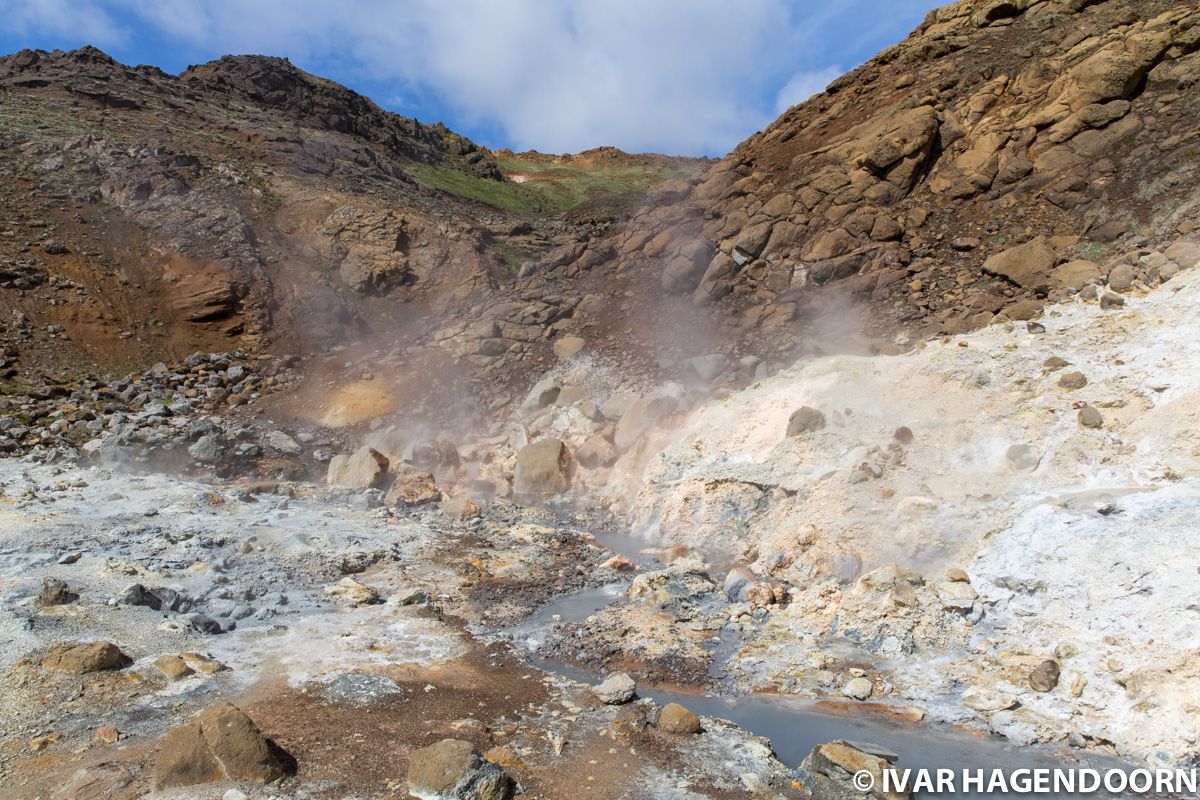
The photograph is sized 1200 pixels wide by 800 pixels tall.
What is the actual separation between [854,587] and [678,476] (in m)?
3.80

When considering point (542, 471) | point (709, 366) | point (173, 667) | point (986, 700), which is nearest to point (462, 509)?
point (542, 471)

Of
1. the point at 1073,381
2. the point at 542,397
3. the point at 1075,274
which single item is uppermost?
the point at 1075,274

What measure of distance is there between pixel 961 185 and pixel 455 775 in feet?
45.1

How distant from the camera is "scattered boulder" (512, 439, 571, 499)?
39.2ft

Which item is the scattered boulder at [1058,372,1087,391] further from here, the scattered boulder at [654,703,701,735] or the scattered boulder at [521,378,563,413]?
the scattered boulder at [521,378,563,413]

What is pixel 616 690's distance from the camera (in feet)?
18.6

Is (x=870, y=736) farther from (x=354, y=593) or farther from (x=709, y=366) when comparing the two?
(x=709, y=366)

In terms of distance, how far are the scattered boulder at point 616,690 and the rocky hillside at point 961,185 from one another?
8142 mm

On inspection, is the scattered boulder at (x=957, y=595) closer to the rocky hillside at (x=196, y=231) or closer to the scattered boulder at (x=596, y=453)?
the scattered boulder at (x=596, y=453)

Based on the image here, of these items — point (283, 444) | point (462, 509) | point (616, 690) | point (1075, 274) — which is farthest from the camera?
point (283, 444)

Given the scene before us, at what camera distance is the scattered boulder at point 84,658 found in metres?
5.48

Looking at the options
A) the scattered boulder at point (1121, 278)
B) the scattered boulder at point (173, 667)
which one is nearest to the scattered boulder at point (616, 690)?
the scattered boulder at point (173, 667)

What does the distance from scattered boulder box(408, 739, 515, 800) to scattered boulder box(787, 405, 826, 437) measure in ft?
21.8

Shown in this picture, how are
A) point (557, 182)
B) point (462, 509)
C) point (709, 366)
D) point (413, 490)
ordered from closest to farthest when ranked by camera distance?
point (462, 509) < point (413, 490) < point (709, 366) < point (557, 182)
